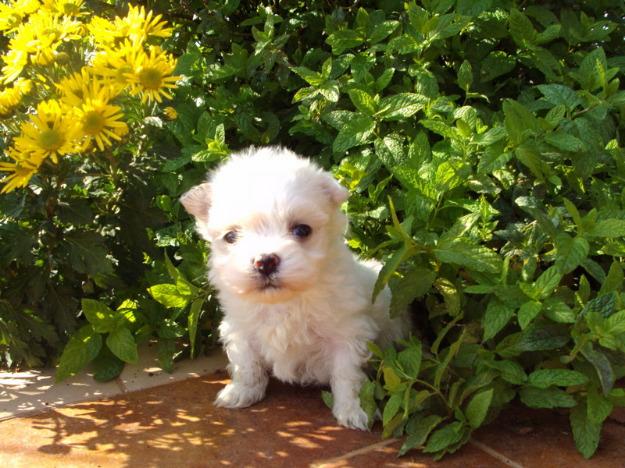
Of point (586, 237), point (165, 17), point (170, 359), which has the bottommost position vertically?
point (170, 359)

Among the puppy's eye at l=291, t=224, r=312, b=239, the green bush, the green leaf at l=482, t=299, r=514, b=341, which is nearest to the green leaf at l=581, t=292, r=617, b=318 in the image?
the green bush

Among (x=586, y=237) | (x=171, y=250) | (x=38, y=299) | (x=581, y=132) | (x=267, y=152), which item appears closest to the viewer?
(x=586, y=237)

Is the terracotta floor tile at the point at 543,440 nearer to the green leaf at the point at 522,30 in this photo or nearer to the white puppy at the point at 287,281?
the white puppy at the point at 287,281

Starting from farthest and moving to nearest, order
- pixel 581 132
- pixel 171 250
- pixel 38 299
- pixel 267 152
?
pixel 171 250 → pixel 38 299 → pixel 267 152 → pixel 581 132

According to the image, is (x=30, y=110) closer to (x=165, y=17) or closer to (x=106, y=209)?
(x=106, y=209)

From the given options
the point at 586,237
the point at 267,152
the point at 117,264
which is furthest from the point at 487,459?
the point at 117,264

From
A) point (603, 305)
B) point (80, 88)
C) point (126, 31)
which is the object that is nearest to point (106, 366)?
point (80, 88)

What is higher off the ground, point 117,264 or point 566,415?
point 117,264

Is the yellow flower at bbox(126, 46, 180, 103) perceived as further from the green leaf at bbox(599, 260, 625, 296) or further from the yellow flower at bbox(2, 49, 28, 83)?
the green leaf at bbox(599, 260, 625, 296)
